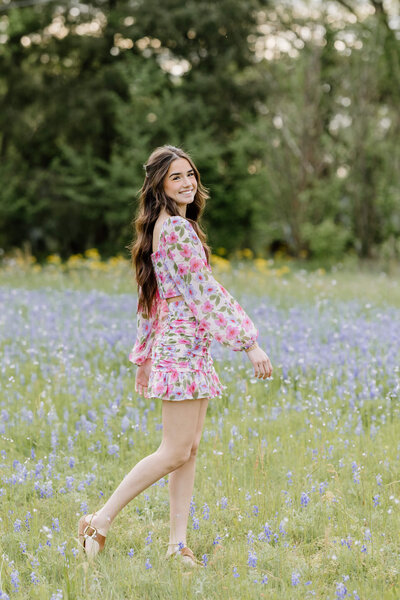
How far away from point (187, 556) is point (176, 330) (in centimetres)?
105

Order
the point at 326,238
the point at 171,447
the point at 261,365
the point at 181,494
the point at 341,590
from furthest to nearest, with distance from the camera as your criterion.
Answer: the point at 326,238 < the point at 181,494 < the point at 171,447 < the point at 261,365 < the point at 341,590

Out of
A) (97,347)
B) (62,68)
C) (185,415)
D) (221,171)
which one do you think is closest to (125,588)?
(185,415)

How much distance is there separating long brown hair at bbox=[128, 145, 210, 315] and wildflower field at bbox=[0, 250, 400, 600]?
3.80ft

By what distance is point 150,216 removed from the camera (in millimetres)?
3506

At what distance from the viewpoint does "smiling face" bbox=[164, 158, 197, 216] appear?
3475 millimetres

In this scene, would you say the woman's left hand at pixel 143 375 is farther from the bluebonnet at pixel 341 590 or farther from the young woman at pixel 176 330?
the bluebonnet at pixel 341 590

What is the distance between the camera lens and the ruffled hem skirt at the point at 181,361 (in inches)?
128

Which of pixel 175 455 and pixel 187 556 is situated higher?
pixel 175 455

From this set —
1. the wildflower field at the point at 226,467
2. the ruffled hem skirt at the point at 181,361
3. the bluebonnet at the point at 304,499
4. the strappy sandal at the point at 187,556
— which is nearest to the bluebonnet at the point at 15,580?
the wildflower field at the point at 226,467

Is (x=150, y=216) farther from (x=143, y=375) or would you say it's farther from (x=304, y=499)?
(x=304, y=499)

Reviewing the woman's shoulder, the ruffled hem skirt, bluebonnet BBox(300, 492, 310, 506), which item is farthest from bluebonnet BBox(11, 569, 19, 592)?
the woman's shoulder

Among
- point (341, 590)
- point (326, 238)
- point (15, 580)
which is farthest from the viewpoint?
point (326, 238)

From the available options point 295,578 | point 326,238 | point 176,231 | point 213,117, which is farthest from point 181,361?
point 213,117

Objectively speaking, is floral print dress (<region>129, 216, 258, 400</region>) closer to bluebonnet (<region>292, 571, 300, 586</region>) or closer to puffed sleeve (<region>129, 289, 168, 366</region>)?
puffed sleeve (<region>129, 289, 168, 366</region>)
